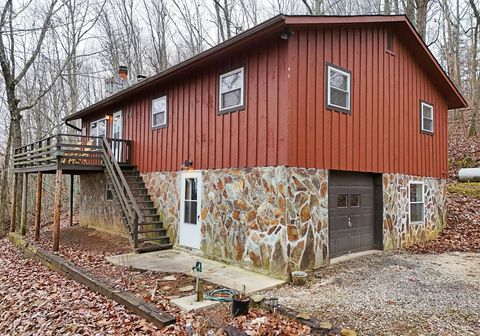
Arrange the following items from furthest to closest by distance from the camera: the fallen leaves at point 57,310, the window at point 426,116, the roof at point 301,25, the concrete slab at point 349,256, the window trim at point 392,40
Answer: the window at point 426,116 < the window trim at point 392,40 < the concrete slab at point 349,256 < the roof at point 301,25 < the fallen leaves at point 57,310

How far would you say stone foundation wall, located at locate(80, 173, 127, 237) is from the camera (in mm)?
11867

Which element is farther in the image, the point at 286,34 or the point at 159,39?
the point at 159,39

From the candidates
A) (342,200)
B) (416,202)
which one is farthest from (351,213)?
(416,202)

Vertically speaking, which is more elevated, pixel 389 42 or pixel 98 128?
pixel 389 42

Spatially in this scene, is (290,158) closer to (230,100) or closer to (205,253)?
(230,100)

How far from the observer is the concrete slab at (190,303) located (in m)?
4.83

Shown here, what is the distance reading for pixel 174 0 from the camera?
2298cm

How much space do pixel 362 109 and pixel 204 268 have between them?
198 inches

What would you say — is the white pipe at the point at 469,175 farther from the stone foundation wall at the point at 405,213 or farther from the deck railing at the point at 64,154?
the deck railing at the point at 64,154

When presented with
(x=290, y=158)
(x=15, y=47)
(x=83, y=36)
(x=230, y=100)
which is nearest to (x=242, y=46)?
(x=230, y=100)

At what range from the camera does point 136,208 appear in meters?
8.52

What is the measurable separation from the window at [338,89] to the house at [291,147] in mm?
30

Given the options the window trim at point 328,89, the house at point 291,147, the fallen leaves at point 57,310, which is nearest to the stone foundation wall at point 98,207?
the house at point 291,147

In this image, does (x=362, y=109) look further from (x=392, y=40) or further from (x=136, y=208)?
(x=136, y=208)
